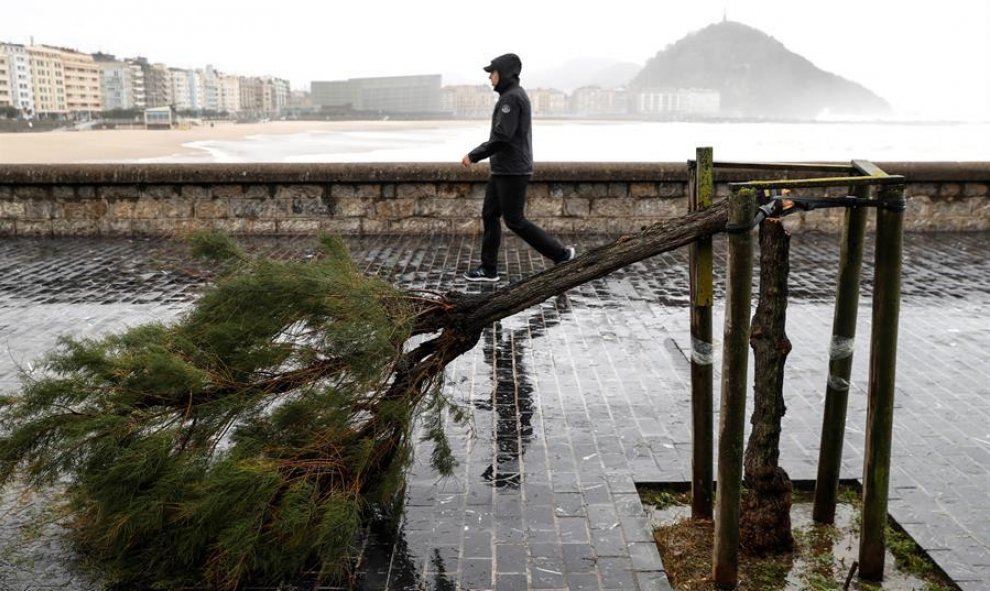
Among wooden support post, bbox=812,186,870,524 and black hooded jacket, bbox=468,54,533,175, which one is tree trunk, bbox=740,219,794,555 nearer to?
wooden support post, bbox=812,186,870,524

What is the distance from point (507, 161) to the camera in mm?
9102

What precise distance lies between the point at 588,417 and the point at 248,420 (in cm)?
234

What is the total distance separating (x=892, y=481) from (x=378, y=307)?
2.66 meters

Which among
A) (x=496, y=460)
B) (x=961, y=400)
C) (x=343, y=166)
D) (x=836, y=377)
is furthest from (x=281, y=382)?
(x=343, y=166)

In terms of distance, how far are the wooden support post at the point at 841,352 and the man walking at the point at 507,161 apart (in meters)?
5.17

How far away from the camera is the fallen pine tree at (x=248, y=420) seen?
11.6ft

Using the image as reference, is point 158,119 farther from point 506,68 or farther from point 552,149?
point 506,68

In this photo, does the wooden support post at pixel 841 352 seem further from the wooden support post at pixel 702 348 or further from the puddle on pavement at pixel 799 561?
the wooden support post at pixel 702 348

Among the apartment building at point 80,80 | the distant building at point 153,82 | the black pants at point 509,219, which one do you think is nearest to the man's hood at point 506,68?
the black pants at point 509,219

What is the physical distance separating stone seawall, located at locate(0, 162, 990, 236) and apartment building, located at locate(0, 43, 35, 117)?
478 feet

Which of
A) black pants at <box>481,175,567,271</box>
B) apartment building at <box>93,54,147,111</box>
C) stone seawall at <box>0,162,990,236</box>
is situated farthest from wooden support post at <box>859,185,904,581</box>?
apartment building at <box>93,54,147,111</box>

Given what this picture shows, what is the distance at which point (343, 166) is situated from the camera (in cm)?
1256

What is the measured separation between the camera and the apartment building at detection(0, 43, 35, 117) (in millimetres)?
146625

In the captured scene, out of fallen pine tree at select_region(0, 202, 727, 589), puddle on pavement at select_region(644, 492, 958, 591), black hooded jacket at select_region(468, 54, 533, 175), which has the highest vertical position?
black hooded jacket at select_region(468, 54, 533, 175)
